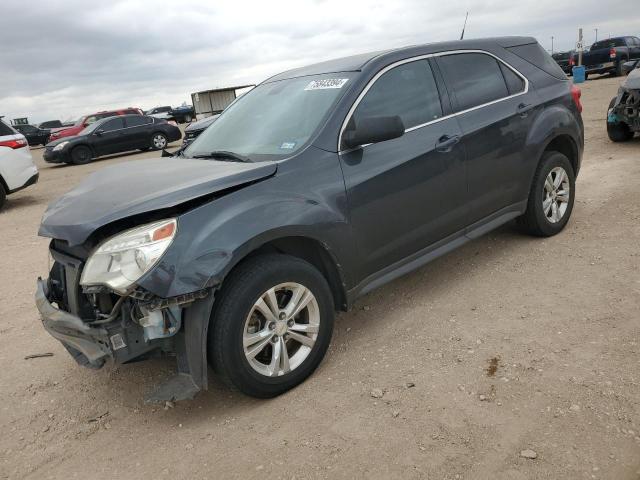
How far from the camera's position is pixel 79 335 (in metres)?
2.81

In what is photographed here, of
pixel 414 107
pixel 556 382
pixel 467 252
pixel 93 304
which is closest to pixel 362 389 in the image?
pixel 556 382

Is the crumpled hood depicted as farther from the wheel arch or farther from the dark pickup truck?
the dark pickup truck

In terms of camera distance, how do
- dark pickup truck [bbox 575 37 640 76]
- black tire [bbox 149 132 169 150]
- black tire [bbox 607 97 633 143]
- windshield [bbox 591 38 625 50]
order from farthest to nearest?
windshield [bbox 591 38 625 50]
dark pickup truck [bbox 575 37 640 76]
black tire [bbox 149 132 169 150]
black tire [bbox 607 97 633 143]

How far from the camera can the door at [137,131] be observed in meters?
18.8

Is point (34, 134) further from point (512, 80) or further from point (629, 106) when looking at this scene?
point (512, 80)

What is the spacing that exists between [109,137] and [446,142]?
1694cm

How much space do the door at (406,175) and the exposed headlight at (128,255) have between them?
1159 mm

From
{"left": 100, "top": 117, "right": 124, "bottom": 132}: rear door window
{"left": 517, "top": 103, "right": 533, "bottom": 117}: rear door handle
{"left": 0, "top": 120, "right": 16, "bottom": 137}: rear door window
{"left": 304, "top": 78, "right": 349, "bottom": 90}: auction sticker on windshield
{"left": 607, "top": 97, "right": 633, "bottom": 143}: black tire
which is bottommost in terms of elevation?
{"left": 607, "top": 97, "right": 633, "bottom": 143}: black tire

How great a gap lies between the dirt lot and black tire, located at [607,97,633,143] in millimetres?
5122

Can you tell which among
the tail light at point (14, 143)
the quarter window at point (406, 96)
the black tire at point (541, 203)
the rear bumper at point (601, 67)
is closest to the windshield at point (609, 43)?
the rear bumper at point (601, 67)

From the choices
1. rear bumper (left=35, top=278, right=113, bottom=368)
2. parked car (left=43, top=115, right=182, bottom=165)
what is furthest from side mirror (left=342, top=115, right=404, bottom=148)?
parked car (left=43, top=115, right=182, bottom=165)

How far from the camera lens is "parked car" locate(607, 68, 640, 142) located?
8180mm

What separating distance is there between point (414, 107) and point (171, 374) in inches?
95.5

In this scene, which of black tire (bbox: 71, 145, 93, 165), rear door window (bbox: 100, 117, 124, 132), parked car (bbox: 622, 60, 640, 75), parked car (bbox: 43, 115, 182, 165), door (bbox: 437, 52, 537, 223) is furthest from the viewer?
rear door window (bbox: 100, 117, 124, 132)
